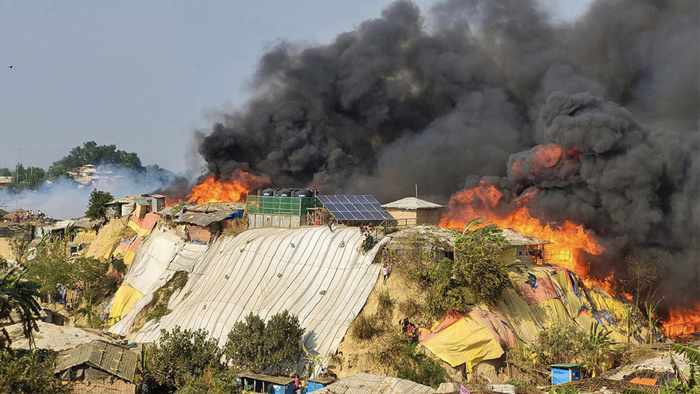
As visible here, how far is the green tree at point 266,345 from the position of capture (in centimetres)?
3275

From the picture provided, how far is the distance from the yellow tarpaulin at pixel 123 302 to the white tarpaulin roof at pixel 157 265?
38cm

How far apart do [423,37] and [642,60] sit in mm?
28888

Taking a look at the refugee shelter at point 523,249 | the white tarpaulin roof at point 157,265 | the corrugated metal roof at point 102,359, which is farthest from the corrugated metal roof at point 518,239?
the corrugated metal roof at point 102,359

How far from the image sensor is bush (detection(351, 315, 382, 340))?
3403 centimetres

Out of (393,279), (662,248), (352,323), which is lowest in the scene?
(352,323)

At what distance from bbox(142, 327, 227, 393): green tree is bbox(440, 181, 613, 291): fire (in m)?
24.6

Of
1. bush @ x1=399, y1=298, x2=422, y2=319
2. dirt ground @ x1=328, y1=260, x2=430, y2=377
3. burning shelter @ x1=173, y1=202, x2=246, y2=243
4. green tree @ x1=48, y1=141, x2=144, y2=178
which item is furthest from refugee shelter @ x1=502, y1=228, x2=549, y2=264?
green tree @ x1=48, y1=141, x2=144, y2=178

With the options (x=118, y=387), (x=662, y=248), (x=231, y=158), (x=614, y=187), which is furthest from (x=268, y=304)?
(x=231, y=158)

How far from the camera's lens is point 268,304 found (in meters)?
38.2

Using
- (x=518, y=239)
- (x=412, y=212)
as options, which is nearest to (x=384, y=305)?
(x=518, y=239)

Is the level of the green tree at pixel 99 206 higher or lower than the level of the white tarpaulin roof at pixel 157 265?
higher

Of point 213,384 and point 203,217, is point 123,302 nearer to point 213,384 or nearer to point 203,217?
point 203,217

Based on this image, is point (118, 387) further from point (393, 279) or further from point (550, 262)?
point (550, 262)

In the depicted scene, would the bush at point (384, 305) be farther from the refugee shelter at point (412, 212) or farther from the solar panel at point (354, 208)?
the refugee shelter at point (412, 212)
